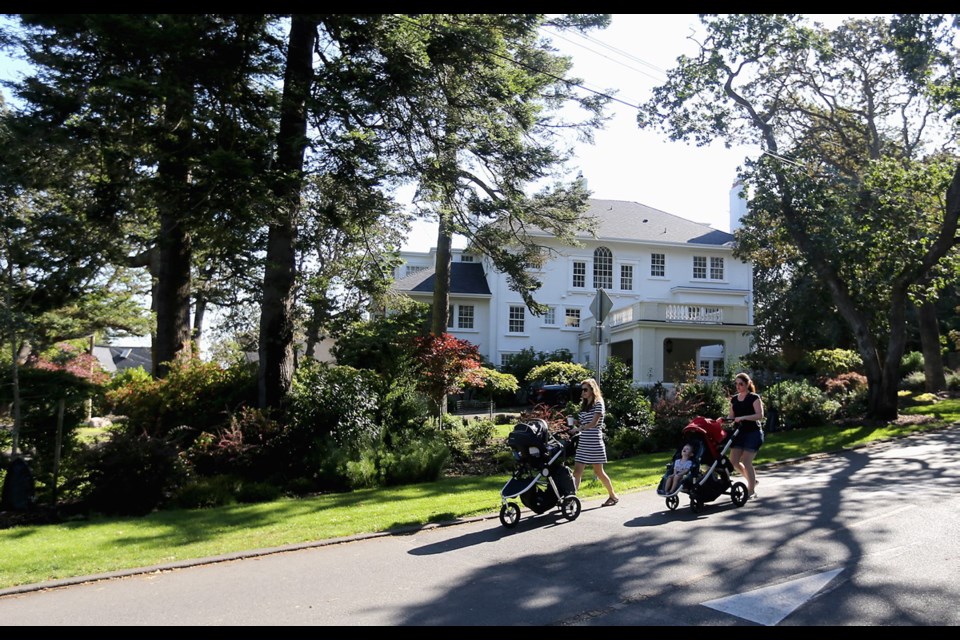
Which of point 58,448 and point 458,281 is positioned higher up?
point 458,281

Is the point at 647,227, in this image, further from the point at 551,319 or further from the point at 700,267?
the point at 551,319

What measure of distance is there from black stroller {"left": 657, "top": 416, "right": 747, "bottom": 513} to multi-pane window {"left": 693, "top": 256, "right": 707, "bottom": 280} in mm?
35708

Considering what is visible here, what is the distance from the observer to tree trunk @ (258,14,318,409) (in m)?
14.3

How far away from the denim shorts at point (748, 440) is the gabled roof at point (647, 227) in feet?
106

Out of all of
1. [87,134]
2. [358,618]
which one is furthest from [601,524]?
[87,134]

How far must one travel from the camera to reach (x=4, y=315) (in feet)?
38.0

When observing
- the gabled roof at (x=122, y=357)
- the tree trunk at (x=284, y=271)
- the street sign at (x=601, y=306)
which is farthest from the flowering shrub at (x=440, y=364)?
the gabled roof at (x=122, y=357)

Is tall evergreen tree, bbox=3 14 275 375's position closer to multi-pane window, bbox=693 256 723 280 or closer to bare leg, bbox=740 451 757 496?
bare leg, bbox=740 451 757 496

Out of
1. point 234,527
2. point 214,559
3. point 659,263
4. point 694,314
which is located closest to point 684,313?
point 694,314

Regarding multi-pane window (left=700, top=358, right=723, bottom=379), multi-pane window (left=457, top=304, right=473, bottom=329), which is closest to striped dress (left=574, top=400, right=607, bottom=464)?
multi-pane window (left=457, top=304, right=473, bottom=329)

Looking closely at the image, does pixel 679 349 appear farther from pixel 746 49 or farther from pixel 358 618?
pixel 358 618

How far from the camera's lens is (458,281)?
4322 centimetres

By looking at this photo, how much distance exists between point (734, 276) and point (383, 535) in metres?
40.1

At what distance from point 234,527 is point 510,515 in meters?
3.72
